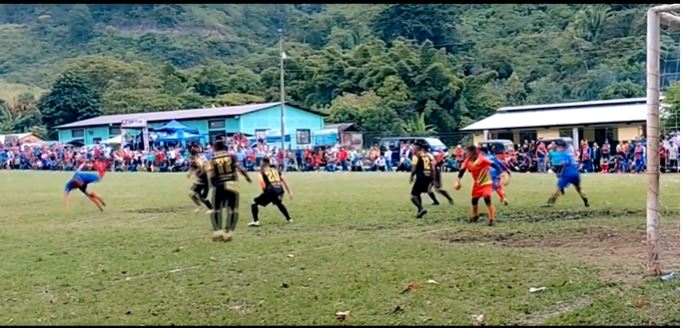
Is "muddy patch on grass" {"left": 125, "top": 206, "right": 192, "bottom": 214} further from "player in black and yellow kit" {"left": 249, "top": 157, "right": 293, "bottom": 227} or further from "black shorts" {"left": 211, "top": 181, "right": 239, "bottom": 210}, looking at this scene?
"black shorts" {"left": 211, "top": 181, "right": 239, "bottom": 210}

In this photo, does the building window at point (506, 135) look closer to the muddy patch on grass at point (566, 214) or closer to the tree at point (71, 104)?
the muddy patch on grass at point (566, 214)

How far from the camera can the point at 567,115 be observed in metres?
41.1

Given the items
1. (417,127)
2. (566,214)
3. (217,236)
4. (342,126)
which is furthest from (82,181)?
(417,127)

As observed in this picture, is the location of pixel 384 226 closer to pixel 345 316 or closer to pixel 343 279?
pixel 343 279

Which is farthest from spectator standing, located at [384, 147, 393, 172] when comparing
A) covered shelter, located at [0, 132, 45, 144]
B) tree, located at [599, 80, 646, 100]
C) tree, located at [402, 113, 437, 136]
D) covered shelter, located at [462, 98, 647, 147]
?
covered shelter, located at [0, 132, 45, 144]

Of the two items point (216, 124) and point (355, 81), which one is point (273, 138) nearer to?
point (216, 124)

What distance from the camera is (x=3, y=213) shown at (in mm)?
19891

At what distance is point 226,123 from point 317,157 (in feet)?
31.3

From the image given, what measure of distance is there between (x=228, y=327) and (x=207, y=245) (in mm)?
5377

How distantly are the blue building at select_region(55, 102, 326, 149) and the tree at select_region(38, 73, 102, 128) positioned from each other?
272 centimetres

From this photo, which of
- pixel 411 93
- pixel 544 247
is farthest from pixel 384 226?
pixel 411 93

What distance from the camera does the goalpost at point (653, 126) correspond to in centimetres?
873

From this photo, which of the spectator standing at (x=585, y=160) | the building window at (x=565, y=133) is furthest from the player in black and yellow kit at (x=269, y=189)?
the building window at (x=565, y=133)

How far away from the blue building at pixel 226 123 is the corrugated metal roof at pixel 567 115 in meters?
10.7
